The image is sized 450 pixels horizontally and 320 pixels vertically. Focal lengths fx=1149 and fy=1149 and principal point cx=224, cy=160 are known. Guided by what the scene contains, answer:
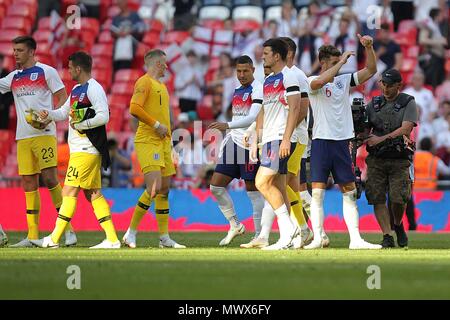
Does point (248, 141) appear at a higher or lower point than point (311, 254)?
higher

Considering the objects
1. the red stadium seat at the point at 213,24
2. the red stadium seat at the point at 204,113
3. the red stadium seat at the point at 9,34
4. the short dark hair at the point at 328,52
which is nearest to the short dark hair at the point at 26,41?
the short dark hair at the point at 328,52

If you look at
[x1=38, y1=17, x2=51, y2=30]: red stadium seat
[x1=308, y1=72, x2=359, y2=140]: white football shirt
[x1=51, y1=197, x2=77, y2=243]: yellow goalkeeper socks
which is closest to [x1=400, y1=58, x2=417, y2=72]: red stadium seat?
[x1=38, y1=17, x2=51, y2=30]: red stadium seat

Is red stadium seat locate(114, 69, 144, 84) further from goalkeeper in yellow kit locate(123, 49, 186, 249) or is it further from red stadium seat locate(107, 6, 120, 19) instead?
goalkeeper in yellow kit locate(123, 49, 186, 249)

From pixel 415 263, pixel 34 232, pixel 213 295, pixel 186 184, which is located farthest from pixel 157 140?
pixel 186 184

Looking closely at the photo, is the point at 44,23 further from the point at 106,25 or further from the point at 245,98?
the point at 245,98

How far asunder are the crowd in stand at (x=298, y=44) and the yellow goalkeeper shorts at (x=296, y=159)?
9.46 metres

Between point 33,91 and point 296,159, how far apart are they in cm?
340

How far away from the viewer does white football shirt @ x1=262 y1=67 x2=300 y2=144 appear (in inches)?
507

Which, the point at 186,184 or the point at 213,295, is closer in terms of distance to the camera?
the point at 213,295

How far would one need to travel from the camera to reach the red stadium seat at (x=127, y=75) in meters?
26.4

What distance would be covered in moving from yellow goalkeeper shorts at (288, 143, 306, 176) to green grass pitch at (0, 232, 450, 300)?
122 cm

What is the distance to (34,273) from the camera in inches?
380
